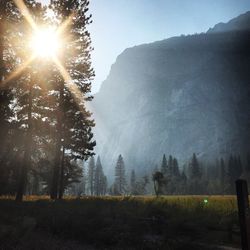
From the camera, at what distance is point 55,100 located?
2795cm

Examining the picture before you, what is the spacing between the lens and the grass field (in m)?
11.8

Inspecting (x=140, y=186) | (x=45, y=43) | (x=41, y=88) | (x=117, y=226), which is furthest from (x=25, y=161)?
(x=140, y=186)

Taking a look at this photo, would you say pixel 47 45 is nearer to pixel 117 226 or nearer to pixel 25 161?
pixel 25 161

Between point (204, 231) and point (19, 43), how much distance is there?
15674 millimetres

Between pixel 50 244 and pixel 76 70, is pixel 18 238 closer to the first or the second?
pixel 50 244

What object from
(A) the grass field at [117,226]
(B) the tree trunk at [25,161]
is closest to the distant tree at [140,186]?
(B) the tree trunk at [25,161]

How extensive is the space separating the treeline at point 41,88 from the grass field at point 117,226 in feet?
22.0

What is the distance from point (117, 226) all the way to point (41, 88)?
47.0ft

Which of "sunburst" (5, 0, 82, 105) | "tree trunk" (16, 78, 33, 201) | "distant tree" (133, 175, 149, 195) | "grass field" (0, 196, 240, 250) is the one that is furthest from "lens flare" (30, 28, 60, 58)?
"distant tree" (133, 175, 149, 195)

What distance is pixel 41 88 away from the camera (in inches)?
1008

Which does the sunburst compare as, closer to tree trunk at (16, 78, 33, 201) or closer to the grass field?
tree trunk at (16, 78, 33, 201)

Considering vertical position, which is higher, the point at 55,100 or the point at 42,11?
Answer: the point at 42,11

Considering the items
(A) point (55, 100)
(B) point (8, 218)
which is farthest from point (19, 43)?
(B) point (8, 218)

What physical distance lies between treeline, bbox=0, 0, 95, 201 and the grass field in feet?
22.0
